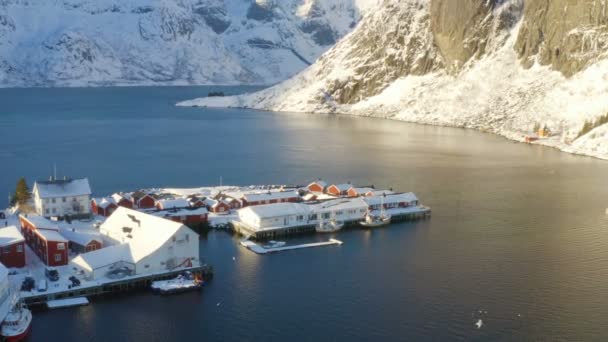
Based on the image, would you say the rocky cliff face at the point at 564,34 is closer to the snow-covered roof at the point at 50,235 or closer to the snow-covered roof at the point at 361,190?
the snow-covered roof at the point at 361,190

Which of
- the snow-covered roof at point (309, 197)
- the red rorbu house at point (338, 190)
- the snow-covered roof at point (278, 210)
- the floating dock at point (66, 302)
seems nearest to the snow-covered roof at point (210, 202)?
the snow-covered roof at point (278, 210)

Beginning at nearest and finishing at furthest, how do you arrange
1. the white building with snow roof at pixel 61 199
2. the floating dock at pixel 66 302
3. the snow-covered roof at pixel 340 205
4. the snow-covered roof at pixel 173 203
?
the floating dock at pixel 66 302 < the white building with snow roof at pixel 61 199 < the snow-covered roof at pixel 340 205 < the snow-covered roof at pixel 173 203

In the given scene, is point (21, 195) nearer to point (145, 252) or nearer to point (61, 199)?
point (61, 199)

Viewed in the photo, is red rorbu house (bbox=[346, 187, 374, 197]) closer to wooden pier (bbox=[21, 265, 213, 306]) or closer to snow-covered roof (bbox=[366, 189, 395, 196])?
snow-covered roof (bbox=[366, 189, 395, 196])

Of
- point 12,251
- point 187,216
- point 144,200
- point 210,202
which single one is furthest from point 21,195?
point 12,251

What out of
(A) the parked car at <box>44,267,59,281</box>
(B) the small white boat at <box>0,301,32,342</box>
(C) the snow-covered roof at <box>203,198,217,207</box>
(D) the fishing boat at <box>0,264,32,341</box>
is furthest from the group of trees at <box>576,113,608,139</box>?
(B) the small white boat at <box>0,301,32,342</box>

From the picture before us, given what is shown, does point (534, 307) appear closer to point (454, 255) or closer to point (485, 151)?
point (454, 255)
